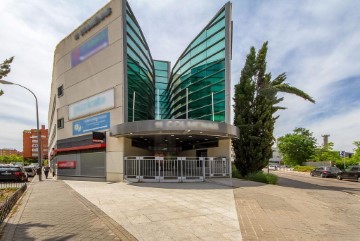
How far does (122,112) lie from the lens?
62.6 feet

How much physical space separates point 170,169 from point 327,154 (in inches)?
1838

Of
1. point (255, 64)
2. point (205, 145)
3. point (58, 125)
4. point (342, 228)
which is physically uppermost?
point (255, 64)

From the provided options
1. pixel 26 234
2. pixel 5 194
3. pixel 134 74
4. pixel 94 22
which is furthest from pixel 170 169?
pixel 94 22

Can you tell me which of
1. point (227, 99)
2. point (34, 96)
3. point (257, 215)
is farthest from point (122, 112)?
point (257, 215)

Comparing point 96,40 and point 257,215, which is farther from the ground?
point 96,40

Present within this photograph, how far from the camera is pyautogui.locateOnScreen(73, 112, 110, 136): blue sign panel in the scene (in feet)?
66.4

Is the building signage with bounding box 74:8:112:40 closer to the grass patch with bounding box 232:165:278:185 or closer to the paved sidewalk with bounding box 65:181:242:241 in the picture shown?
the paved sidewalk with bounding box 65:181:242:241

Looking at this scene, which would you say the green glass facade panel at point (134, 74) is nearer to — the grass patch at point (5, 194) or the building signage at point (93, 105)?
the building signage at point (93, 105)

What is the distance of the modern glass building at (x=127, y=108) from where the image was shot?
1698 cm

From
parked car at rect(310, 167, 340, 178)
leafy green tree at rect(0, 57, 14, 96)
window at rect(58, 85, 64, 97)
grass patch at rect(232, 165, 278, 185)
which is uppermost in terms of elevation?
window at rect(58, 85, 64, 97)

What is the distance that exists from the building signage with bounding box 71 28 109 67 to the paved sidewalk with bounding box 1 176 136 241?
50.1ft

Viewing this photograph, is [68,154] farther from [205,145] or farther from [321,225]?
[321,225]

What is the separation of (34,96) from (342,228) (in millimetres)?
25276

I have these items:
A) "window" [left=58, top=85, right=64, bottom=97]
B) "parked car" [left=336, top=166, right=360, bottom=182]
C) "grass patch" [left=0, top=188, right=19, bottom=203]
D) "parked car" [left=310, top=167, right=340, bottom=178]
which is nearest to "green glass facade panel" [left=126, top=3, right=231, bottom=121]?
"window" [left=58, top=85, right=64, bottom=97]
